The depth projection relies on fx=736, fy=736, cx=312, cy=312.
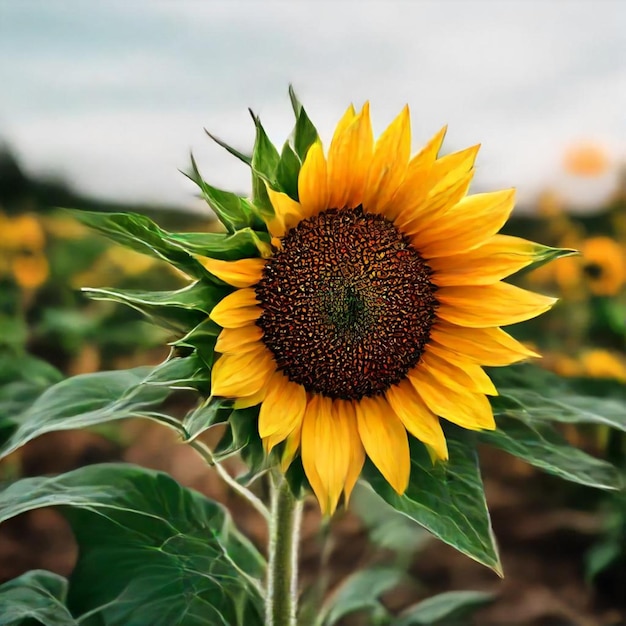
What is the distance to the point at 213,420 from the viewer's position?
598 mm

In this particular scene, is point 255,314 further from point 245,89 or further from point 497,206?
point 245,89

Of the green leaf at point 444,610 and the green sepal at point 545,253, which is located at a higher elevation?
the green sepal at point 545,253

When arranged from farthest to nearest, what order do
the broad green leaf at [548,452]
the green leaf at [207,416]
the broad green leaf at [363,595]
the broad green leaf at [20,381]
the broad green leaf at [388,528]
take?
the broad green leaf at [388,528], the broad green leaf at [363,595], the broad green leaf at [20,381], the broad green leaf at [548,452], the green leaf at [207,416]

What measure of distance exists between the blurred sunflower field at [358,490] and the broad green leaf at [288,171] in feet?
1.17

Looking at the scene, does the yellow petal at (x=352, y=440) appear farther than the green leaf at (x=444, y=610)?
No

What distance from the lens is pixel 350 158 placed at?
600 millimetres

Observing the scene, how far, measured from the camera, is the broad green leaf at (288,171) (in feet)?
1.97

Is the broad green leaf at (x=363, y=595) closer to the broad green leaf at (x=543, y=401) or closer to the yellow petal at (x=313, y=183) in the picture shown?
the broad green leaf at (x=543, y=401)

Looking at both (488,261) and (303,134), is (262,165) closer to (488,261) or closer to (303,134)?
(303,134)

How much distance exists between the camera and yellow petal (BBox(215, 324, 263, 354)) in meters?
0.59

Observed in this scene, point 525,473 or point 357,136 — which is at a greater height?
point 357,136

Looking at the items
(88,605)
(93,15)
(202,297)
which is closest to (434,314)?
(202,297)

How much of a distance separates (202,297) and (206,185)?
90 mm

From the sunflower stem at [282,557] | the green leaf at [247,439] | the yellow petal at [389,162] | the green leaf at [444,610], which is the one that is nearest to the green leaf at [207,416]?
the green leaf at [247,439]
